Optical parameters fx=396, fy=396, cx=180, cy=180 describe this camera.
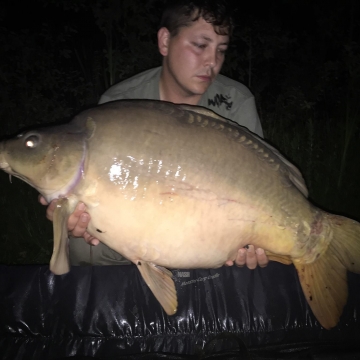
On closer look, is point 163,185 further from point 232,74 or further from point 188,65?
point 232,74

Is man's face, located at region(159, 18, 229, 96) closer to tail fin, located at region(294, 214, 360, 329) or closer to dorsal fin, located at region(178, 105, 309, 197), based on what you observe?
dorsal fin, located at region(178, 105, 309, 197)

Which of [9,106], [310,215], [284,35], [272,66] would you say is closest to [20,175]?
[310,215]

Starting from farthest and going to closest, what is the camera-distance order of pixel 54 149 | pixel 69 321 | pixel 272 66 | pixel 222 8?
pixel 272 66
pixel 222 8
pixel 69 321
pixel 54 149

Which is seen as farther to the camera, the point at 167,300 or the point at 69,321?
the point at 69,321

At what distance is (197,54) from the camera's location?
2.04 metres

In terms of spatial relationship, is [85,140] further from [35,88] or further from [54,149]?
[35,88]

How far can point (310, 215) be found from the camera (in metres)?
1.48

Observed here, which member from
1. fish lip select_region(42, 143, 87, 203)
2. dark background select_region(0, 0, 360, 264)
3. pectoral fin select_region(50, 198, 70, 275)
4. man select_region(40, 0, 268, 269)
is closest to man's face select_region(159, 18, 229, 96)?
man select_region(40, 0, 268, 269)

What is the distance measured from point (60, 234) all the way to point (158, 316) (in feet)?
2.49

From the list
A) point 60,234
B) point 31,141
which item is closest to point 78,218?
point 60,234

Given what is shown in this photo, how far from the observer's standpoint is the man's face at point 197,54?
2.02 metres

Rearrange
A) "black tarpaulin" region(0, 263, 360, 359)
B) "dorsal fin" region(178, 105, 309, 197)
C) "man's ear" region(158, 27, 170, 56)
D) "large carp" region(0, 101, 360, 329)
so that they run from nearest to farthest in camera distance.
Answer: "large carp" region(0, 101, 360, 329) < "dorsal fin" region(178, 105, 309, 197) < "black tarpaulin" region(0, 263, 360, 359) < "man's ear" region(158, 27, 170, 56)

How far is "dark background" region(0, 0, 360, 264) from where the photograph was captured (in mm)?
3051

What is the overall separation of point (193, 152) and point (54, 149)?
0.48 m
